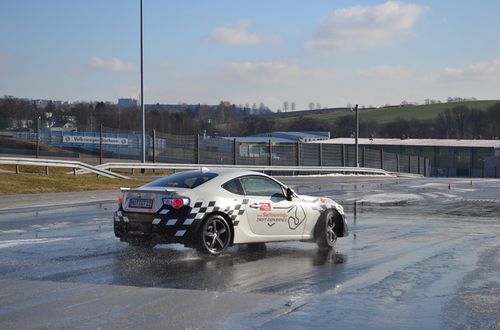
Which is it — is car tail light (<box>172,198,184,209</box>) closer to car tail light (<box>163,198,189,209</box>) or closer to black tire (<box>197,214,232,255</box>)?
car tail light (<box>163,198,189,209</box>)

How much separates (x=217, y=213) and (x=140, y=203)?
1156 mm

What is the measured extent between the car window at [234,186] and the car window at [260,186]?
86 millimetres

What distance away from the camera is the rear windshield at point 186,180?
11555 mm

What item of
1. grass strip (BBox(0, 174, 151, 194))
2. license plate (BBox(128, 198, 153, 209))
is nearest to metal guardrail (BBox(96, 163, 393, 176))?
grass strip (BBox(0, 174, 151, 194))

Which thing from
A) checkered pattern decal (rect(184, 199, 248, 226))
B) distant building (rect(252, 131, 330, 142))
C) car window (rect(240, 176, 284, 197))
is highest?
distant building (rect(252, 131, 330, 142))

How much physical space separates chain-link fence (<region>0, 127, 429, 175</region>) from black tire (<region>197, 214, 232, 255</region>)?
104 feet

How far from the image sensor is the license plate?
36.2 feet

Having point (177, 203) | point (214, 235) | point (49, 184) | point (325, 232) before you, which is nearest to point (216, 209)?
point (214, 235)

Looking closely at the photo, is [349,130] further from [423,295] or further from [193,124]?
[423,295]

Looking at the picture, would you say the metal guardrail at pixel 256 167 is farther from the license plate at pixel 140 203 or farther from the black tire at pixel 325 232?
the license plate at pixel 140 203

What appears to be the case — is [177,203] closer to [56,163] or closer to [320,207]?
[320,207]

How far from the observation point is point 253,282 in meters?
9.13

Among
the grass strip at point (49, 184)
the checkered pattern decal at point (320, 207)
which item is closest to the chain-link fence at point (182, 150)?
the grass strip at point (49, 184)

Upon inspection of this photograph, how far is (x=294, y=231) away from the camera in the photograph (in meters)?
12.4
